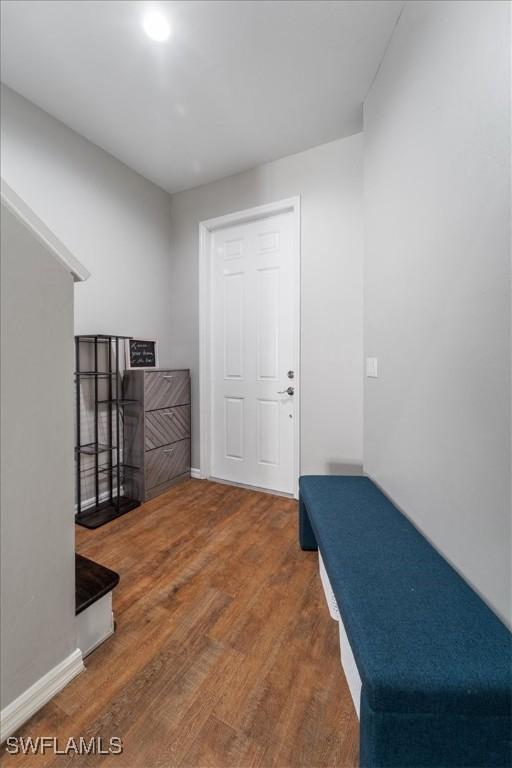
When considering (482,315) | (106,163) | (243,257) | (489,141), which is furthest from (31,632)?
(106,163)

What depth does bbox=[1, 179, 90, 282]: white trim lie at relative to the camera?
2.85 feet

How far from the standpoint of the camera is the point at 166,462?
276cm

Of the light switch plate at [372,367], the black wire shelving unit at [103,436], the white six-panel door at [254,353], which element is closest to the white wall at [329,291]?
the white six-panel door at [254,353]

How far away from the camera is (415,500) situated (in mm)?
1332

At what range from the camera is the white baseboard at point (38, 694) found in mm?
908

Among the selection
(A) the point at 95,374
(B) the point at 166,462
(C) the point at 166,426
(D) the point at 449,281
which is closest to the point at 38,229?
(D) the point at 449,281

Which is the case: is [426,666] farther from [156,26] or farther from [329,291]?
[156,26]

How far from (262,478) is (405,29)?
2862 mm

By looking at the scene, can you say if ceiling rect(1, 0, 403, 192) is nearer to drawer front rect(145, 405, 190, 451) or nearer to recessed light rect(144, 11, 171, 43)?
recessed light rect(144, 11, 171, 43)

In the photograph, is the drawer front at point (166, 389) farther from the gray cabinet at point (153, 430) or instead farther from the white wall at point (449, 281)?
the white wall at point (449, 281)

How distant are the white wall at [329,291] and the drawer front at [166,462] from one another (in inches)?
44.9

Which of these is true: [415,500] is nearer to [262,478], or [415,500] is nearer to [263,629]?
[263,629]

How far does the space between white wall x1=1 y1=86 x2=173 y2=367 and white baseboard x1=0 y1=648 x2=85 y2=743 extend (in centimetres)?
195

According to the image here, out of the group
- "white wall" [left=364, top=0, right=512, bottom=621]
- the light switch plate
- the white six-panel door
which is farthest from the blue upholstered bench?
the white six-panel door
